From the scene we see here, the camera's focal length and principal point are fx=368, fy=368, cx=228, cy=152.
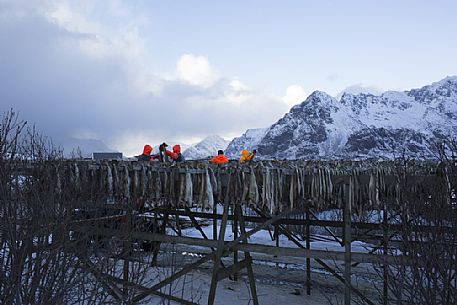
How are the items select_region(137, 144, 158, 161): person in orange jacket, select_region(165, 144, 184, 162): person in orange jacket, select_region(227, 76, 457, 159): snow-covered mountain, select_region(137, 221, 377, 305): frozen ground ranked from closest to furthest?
select_region(165, 144, 184, 162): person in orange jacket → select_region(137, 144, 158, 161): person in orange jacket → select_region(137, 221, 377, 305): frozen ground → select_region(227, 76, 457, 159): snow-covered mountain

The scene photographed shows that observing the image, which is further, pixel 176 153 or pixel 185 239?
pixel 176 153

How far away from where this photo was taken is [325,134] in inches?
6594

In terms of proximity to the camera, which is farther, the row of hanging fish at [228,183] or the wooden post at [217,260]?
the row of hanging fish at [228,183]

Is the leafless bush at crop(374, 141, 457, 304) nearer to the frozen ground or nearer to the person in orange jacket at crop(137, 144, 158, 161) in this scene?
the frozen ground

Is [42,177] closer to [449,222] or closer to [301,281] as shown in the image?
[449,222]

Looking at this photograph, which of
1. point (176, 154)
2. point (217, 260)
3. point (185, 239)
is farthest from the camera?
point (176, 154)

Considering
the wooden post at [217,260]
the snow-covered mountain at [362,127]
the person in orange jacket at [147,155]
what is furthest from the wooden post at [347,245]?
the snow-covered mountain at [362,127]

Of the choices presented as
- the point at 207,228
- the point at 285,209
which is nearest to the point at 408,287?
the point at 285,209

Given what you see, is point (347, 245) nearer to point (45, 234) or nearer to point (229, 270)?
point (229, 270)

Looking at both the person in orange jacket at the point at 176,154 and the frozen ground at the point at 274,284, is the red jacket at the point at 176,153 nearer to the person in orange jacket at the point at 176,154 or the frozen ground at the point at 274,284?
the person in orange jacket at the point at 176,154

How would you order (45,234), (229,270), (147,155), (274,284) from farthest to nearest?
(274,284) < (147,155) < (229,270) < (45,234)


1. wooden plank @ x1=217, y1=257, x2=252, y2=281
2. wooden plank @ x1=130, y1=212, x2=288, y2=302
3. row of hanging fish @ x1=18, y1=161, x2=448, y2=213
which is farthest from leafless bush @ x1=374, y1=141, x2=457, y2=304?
wooden plank @ x1=217, y1=257, x2=252, y2=281

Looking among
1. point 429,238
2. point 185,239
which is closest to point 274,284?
point 185,239

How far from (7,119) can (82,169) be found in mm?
1402
